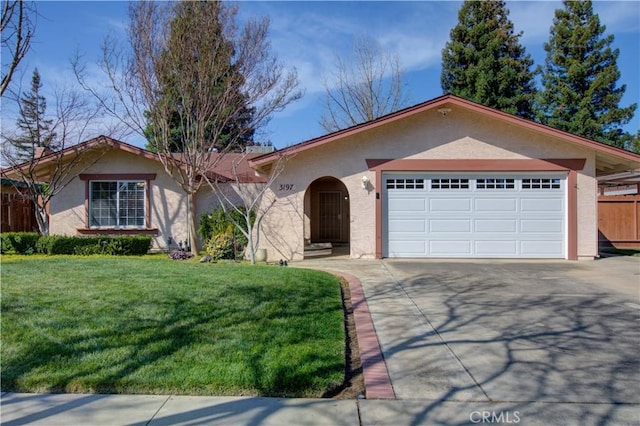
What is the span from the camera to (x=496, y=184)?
42.4ft

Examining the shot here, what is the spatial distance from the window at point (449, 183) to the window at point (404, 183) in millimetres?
419

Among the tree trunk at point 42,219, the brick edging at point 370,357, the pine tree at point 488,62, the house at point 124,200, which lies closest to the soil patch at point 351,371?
the brick edging at point 370,357

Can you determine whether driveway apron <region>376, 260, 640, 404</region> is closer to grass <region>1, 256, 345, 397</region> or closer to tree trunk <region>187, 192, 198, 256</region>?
grass <region>1, 256, 345, 397</region>

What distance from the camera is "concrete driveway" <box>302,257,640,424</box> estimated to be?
141 inches

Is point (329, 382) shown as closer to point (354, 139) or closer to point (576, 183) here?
point (354, 139)

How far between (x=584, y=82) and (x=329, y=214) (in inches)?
859

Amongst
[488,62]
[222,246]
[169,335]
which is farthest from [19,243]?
[488,62]

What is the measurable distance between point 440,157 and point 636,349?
8578mm

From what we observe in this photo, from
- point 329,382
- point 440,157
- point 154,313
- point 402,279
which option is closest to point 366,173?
point 440,157

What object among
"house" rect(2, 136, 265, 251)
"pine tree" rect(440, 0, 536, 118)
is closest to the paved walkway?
"house" rect(2, 136, 265, 251)

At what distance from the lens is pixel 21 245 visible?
1316 centimetres

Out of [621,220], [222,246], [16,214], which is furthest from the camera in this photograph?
[16,214]

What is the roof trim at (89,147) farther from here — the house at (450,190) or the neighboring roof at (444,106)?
the neighboring roof at (444,106)

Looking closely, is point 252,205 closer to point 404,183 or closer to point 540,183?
point 404,183
